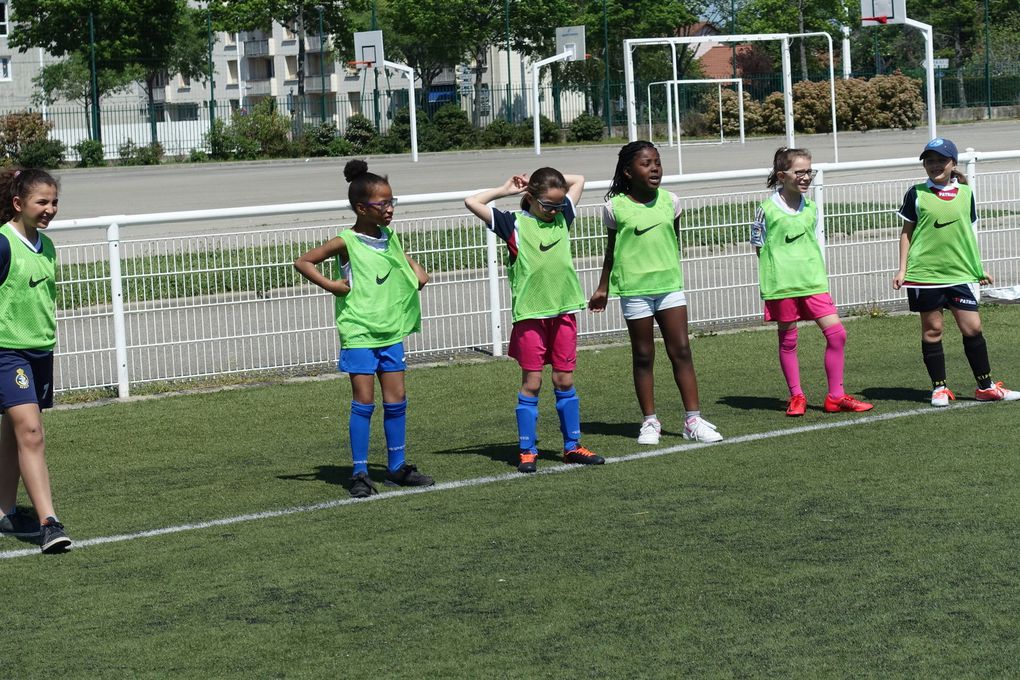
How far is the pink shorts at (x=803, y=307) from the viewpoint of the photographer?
9.05 meters

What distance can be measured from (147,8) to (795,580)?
196 ft

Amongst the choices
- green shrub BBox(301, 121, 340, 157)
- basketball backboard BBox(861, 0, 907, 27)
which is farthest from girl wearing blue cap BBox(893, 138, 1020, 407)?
green shrub BBox(301, 121, 340, 157)

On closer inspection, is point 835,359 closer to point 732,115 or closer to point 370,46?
point 732,115

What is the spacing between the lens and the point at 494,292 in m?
12.2

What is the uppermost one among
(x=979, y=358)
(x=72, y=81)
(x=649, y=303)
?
(x=72, y=81)

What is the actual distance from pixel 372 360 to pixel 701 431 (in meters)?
2.04

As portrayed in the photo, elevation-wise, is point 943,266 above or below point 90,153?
below

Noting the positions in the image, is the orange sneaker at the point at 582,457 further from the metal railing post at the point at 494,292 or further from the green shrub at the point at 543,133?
the green shrub at the point at 543,133

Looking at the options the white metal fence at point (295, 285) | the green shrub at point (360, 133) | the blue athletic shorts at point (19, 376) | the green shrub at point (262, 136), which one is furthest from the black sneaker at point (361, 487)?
the green shrub at point (262, 136)

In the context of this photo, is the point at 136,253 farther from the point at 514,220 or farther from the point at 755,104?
the point at 755,104

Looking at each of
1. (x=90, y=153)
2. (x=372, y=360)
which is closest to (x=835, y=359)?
(x=372, y=360)

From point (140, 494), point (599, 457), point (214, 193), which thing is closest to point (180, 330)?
point (140, 494)

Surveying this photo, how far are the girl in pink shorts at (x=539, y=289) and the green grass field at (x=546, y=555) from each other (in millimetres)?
332

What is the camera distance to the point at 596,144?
4731cm
